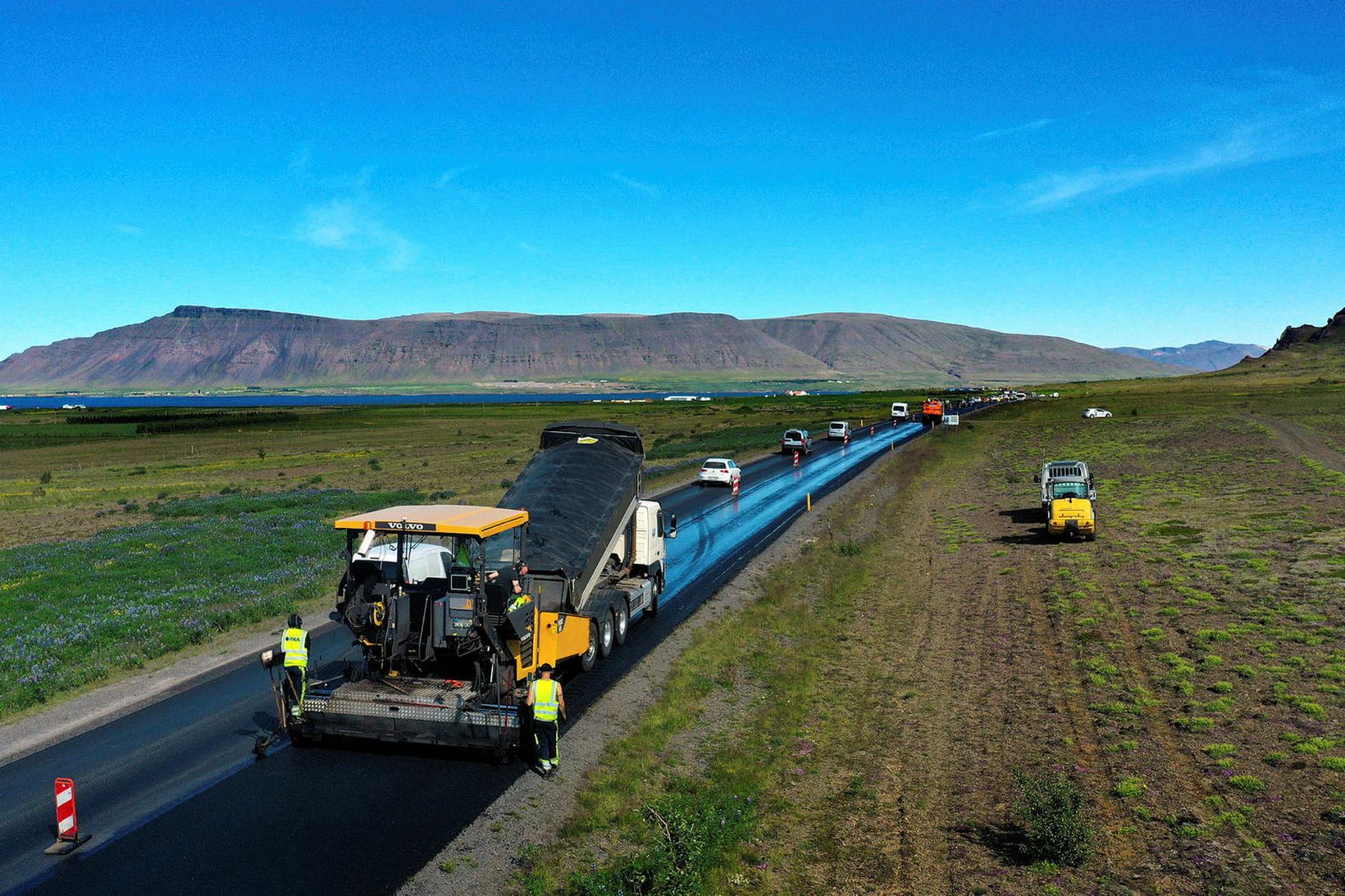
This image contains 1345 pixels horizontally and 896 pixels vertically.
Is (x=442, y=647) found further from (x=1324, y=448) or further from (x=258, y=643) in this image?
(x=1324, y=448)

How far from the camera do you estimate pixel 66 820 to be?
10.3m

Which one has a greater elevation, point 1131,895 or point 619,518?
point 619,518

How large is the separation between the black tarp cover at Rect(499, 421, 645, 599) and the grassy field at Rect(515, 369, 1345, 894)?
126 inches

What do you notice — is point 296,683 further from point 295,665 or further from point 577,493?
point 577,493

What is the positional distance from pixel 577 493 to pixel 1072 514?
22.0 metres

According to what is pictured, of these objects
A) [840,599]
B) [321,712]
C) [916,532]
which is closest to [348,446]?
[916,532]

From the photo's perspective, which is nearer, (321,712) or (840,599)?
(321,712)

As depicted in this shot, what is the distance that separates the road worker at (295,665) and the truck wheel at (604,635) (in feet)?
19.7

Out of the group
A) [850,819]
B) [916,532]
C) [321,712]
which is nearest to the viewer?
[850,819]

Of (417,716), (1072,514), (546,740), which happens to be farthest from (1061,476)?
(417,716)

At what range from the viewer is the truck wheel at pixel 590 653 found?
657 inches

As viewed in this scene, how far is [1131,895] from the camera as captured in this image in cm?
945

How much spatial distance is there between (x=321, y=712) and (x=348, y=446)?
8001 centimetres

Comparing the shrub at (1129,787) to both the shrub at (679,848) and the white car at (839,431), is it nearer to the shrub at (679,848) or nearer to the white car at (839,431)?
the shrub at (679,848)
